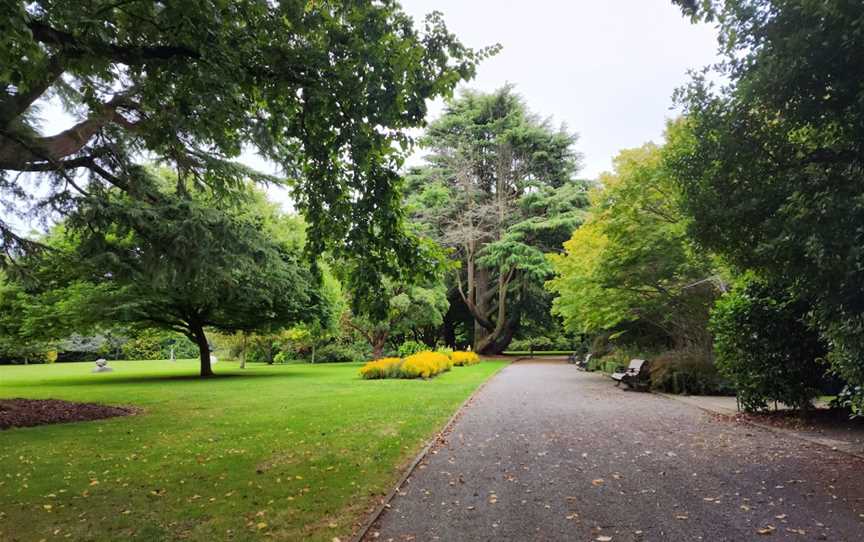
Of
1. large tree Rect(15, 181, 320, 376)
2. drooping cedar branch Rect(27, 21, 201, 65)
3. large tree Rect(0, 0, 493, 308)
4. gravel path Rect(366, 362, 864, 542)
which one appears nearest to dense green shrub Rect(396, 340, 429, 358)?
large tree Rect(15, 181, 320, 376)

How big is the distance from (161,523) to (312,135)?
4454 millimetres

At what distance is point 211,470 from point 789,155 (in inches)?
292

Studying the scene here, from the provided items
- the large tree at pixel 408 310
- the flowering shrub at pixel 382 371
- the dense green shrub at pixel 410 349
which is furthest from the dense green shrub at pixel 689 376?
the dense green shrub at pixel 410 349

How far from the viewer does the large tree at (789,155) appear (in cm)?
500

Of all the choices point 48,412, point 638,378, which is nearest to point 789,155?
point 638,378

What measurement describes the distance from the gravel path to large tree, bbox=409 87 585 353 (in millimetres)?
25490

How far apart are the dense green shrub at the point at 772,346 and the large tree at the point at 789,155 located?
211 centimetres

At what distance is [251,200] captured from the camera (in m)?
13.8

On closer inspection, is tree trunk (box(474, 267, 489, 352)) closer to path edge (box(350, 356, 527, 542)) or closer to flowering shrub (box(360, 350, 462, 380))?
flowering shrub (box(360, 350, 462, 380))

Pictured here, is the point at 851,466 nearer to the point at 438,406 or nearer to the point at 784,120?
the point at 784,120

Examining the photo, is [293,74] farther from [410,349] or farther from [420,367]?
[410,349]

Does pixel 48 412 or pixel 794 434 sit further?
pixel 48 412

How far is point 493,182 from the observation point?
37.9 meters

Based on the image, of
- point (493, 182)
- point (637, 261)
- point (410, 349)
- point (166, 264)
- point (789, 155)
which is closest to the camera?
point (789, 155)
